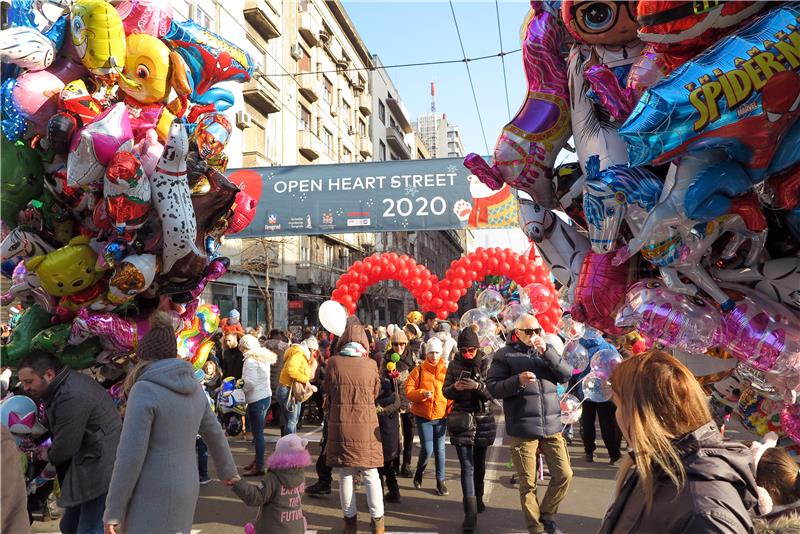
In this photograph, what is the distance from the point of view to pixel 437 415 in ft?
19.4

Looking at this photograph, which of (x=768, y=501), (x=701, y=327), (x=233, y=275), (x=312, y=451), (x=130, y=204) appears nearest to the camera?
(x=768, y=501)

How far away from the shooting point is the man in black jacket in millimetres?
4473

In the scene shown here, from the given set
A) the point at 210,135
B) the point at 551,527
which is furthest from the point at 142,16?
the point at 551,527

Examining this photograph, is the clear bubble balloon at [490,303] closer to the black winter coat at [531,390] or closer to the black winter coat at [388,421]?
the black winter coat at [388,421]

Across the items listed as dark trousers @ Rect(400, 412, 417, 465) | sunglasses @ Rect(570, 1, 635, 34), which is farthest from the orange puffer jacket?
sunglasses @ Rect(570, 1, 635, 34)

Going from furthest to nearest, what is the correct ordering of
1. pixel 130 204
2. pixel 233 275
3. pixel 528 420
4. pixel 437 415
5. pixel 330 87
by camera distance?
pixel 330 87
pixel 233 275
pixel 437 415
pixel 528 420
pixel 130 204

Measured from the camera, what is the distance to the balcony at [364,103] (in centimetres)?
3897

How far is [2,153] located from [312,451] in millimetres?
5353

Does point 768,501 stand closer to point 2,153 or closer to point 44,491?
point 2,153

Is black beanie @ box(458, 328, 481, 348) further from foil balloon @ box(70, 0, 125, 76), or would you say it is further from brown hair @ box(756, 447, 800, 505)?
foil balloon @ box(70, 0, 125, 76)

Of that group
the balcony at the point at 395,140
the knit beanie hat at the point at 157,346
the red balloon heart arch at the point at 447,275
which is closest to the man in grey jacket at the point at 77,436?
the knit beanie hat at the point at 157,346

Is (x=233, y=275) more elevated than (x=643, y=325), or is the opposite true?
(x=233, y=275)

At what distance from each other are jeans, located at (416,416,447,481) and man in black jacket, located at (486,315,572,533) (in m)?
1.41


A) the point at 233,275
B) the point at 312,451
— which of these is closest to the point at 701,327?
the point at 312,451
